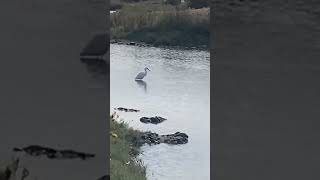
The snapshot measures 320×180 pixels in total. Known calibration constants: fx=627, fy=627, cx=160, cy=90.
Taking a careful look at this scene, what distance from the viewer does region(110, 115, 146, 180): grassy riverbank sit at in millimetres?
4074

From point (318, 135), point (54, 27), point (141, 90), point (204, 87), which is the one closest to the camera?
point (318, 135)

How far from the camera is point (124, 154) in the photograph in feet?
15.3

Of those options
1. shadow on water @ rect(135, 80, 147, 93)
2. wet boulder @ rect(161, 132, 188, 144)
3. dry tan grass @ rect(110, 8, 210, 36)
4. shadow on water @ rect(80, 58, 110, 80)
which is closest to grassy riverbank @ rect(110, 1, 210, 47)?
dry tan grass @ rect(110, 8, 210, 36)

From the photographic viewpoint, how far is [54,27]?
2.09 meters

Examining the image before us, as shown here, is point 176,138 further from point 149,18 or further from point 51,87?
point 51,87

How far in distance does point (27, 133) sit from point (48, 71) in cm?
22

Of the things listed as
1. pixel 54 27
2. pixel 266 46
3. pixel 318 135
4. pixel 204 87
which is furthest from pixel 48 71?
pixel 204 87

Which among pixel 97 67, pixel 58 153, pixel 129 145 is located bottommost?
pixel 129 145

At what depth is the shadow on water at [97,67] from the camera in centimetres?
209

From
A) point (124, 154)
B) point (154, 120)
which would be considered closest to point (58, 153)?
point (154, 120)

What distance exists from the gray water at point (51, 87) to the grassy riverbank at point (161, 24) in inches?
64.0

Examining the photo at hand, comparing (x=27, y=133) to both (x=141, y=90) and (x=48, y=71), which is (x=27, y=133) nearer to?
(x=48, y=71)

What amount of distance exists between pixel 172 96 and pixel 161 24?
2.80ft

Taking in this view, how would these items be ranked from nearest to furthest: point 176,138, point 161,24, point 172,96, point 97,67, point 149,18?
point 97,67 < point 172,96 < point 176,138 < point 149,18 < point 161,24
